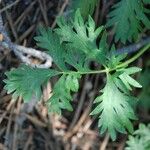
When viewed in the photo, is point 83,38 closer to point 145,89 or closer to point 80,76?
point 80,76

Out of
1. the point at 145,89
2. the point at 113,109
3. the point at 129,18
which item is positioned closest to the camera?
the point at 113,109

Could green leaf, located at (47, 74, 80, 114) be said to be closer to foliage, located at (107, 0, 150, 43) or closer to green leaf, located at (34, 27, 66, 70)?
green leaf, located at (34, 27, 66, 70)

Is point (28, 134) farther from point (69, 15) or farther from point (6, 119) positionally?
point (69, 15)

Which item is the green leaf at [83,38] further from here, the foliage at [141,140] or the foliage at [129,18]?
the foliage at [141,140]

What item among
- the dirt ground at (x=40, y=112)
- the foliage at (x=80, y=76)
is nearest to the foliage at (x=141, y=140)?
the dirt ground at (x=40, y=112)

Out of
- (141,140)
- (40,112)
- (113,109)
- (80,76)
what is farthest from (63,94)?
(141,140)

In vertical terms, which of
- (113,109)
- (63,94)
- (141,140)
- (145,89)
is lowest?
(141,140)
